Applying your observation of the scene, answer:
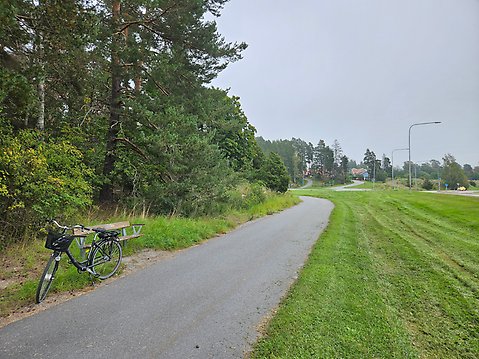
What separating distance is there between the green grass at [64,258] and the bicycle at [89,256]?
24cm

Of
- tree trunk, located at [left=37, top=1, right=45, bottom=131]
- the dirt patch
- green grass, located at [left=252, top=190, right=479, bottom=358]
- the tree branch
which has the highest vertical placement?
tree trunk, located at [left=37, top=1, right=45, bottom=131]

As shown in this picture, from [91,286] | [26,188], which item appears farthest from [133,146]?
[91,286]

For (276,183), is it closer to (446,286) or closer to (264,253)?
(264,253)

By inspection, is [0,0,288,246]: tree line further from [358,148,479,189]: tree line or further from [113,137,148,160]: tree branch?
[358,148,479,189]: tree line

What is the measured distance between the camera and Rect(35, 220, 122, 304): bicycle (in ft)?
13.8

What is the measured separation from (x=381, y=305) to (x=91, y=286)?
4.51 metres

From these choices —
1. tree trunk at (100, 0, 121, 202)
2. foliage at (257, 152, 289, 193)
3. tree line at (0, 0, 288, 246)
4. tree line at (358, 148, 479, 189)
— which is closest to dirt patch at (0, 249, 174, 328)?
tree line at (0, 0, 288, 246)

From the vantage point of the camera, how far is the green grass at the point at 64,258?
168 inches

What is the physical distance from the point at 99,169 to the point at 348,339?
405 inches

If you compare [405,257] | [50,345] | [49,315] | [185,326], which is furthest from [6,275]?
[405,257]

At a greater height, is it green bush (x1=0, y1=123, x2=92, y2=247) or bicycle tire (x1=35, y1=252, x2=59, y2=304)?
green bush (x1=0, y1=123, x2=92, y2=247)

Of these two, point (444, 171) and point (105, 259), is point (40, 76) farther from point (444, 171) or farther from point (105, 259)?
point (444, 171)

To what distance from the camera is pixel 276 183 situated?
2748 centimetres

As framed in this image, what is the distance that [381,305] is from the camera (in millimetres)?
3947
